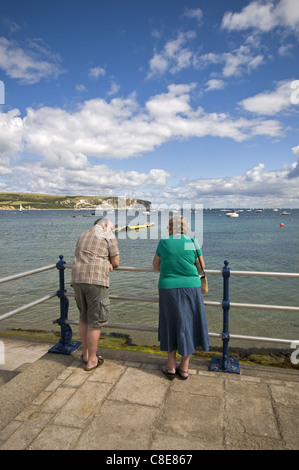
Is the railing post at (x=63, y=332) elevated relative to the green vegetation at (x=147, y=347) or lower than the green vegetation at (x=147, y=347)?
elevated

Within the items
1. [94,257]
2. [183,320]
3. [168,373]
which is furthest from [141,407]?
[94,257]

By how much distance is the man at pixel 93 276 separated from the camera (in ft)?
12.2

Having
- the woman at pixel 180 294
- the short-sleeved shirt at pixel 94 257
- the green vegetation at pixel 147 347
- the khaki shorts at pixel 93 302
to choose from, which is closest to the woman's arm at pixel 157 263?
the woman at pixel 180 294

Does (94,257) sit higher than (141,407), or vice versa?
(94,257)

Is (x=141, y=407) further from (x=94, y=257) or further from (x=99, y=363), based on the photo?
(x=94, y=257)

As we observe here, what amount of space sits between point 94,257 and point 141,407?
179cm

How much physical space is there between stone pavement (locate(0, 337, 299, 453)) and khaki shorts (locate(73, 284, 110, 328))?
69 cm

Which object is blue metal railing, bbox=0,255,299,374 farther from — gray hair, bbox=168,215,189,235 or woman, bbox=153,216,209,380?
gray hair, bbox=168,215,189,235

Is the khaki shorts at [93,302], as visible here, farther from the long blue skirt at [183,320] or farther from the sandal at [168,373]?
the sandal at [168,373]

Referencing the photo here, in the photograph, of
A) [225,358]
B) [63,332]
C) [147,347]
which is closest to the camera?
[225,358]

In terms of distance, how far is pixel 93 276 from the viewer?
3.69 m

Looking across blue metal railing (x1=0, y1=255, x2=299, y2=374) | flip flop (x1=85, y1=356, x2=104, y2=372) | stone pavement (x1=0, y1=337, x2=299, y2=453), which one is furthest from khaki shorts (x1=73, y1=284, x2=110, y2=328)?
stone pavement (x1=0, y1=337, x2=299, y2=453)

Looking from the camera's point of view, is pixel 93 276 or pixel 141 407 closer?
pixel 141 407
